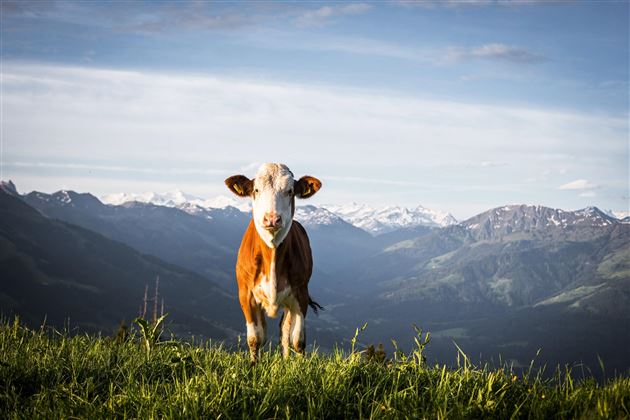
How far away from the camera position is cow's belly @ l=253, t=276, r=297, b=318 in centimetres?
977

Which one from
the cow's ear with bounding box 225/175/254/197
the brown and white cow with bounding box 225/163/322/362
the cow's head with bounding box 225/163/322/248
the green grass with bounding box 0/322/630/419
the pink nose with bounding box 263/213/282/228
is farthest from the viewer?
the cow's ear with bounding box 225/175/254/197

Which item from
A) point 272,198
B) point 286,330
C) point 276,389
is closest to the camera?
point 276,389

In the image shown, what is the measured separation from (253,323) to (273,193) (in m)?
2.60

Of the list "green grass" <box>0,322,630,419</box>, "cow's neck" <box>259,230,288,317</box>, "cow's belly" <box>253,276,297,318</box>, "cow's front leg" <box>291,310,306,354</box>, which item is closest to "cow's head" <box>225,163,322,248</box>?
"cow's neck" <box>259,230,288,317</box>

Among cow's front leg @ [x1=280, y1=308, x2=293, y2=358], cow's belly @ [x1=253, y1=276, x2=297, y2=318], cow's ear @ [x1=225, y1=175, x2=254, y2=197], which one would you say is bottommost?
cow's front leg @ [x1=280, y1=308, x2=293, y2=358]

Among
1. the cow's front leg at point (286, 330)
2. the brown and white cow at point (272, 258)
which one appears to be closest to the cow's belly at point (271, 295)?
the brown and white cow at point (272, 258)

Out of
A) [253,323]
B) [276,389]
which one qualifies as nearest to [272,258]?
[253,323]

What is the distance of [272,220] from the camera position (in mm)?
9078

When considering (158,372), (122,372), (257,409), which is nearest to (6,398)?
(122,372)

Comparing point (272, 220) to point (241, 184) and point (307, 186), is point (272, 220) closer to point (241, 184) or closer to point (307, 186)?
point (241, 184)

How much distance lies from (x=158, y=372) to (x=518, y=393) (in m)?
4.52

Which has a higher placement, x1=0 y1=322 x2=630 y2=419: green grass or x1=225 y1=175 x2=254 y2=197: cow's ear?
x1=225 y1=175 x2=254 y2=197: cow's ear

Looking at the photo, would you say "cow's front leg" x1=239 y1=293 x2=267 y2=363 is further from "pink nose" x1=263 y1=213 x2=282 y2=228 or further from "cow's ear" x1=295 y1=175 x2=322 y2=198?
"cow's ear" x1=295 y1=175 x2=322 y2=198

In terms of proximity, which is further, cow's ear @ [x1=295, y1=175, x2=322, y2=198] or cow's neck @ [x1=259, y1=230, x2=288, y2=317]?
cow's ear @ [x1=295, y1=175, x2=322, y2=198]
